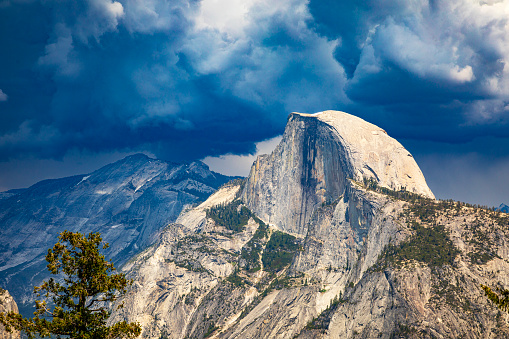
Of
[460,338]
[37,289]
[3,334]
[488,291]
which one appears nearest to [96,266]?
[37,289]

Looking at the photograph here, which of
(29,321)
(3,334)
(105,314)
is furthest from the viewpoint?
(3,334)

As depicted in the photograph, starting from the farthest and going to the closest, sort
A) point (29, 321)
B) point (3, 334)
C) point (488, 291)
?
point (3, 334) → point (29, 321) → point (488, 291)

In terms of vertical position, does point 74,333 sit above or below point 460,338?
above

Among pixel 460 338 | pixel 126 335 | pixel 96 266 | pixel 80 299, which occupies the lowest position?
pixel 460 338

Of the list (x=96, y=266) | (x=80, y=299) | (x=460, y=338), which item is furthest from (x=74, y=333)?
(x=460, y=338)

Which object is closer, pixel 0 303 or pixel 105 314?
pixel 105 314

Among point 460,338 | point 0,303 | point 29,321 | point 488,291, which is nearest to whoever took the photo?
point 488,291

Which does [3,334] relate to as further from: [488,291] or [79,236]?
[488,291]

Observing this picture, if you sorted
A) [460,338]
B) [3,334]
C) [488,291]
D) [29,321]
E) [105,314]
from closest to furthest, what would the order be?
[488,291], [29,321], [105,314], [3,334], [460,338]

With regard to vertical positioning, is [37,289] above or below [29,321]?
above

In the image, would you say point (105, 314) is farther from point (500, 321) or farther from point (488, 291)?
point (500, 321)
